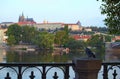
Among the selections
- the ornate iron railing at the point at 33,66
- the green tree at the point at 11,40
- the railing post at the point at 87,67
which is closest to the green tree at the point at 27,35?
the green tree at the point at 11,40

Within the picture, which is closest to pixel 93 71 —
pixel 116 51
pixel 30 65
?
pixel 30 65

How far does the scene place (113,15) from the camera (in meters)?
6.51

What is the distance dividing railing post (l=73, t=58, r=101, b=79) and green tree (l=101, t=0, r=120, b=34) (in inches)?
76.2

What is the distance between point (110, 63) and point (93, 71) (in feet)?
1.74

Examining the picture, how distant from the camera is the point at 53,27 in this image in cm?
15650

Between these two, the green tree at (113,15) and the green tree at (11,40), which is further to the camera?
the green tree at (11,40)

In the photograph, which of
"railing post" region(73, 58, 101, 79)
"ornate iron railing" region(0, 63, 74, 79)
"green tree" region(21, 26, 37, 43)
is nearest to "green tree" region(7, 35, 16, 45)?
"green tree" region(21, 26, 37, 43)

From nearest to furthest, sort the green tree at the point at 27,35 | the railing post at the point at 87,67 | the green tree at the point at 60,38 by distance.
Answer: the railing post at the point at 87,67 < the green tree at the point at 60,38 < the green tree at the point at 27,35

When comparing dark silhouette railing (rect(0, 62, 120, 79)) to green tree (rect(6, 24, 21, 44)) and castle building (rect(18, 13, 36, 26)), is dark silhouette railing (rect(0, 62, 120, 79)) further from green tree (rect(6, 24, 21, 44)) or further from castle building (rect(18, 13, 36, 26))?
castle building (rect(18, 13, 36, 26))

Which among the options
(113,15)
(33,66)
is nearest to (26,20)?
(113,15)

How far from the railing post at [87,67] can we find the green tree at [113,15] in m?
1.93

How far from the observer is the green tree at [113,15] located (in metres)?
6.39

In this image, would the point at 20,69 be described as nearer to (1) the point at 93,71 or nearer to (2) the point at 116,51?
(1) the point at 93,71

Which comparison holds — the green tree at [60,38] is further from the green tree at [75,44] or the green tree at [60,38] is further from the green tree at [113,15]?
the green tree at [113,15]
